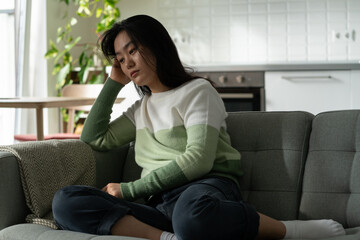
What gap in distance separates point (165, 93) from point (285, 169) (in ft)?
1.59

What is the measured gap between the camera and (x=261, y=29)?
484 cm

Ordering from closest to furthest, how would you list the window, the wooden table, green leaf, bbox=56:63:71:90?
the wooden table, the window, green leaf, bbox=56:63:71:90

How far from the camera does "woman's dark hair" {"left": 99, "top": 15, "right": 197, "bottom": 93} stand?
2.00 m

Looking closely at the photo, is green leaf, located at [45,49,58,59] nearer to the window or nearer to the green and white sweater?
the window

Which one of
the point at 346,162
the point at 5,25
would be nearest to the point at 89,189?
the point at 346,162

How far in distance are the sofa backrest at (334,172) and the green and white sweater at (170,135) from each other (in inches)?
9.7

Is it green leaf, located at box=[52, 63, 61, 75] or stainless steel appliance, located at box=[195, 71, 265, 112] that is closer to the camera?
stainless steel appliance, located at box=[195, 71, 265, 112]

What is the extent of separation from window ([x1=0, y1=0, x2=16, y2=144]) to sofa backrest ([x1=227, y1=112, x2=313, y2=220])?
9.60ft

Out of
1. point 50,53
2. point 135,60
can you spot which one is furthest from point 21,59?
point 135,60

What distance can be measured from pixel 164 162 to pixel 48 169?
379 mm

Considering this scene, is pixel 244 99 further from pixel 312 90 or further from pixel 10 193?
pixel 10 193

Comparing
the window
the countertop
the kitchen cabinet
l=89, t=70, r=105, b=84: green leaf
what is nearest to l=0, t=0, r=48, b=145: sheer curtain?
the window

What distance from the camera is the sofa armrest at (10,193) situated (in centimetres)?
177

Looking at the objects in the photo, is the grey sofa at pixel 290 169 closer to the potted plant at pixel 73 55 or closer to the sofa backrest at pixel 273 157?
the sofa backrest at pixel 273 157
